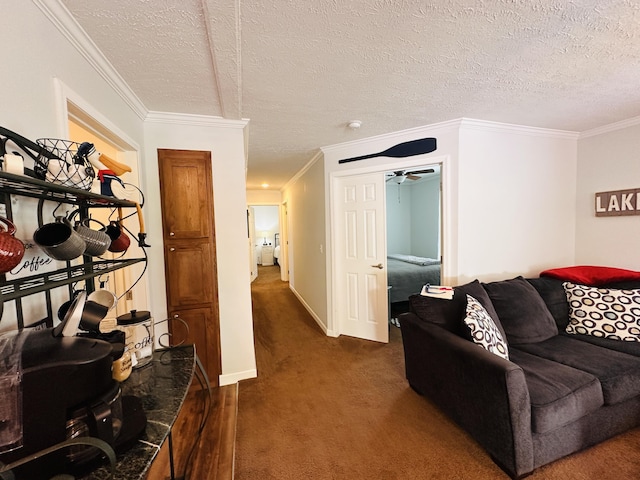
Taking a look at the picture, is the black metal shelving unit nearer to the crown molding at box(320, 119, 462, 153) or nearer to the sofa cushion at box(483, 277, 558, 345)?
the crown molding at box(320, 119, 462, 153)

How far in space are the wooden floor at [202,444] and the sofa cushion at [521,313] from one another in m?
2.20

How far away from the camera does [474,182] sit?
2.71 meters

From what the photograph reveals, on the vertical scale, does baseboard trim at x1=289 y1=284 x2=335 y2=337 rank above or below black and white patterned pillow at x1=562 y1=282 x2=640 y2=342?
below

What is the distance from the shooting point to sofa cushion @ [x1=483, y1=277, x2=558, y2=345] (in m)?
2.09

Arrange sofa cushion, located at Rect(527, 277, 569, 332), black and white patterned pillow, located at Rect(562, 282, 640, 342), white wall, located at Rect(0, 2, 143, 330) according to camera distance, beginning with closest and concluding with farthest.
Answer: white wall, located at Rect(0, 2, 143, 330), black and white patterned pillow, located at Rect(562, 282, 640, 342), sofa cushion, located at Rect(527, 277, 569, 332)

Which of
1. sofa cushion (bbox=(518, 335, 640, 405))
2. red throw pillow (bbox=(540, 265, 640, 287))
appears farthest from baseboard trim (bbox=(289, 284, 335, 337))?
red throw pillow (bbox=(540, 265, 640, 287))

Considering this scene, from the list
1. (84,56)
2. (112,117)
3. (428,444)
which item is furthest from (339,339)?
(84,56)

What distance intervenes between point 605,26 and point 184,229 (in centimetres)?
299

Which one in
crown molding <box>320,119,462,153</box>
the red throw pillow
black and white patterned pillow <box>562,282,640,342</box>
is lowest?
black and white patterned pillow <box>562,282,640,342</box>

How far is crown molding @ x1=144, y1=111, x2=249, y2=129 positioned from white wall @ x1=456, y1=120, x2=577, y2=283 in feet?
7.15

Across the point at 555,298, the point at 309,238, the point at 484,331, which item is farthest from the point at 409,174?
the point at 484,331

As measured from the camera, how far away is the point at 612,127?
278cm

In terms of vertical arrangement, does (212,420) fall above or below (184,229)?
below

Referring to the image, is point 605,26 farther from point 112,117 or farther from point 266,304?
point 266,304
